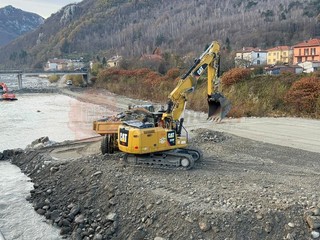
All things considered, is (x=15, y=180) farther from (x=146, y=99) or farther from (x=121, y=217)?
(x=146, y=99)

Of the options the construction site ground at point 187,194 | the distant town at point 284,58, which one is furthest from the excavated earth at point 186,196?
the distant town at point 284,58

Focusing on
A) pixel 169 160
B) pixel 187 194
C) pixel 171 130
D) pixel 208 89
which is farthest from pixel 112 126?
pixel 187 194

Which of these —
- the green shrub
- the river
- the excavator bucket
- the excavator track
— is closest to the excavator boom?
the excavator bucket

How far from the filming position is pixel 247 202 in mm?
10086

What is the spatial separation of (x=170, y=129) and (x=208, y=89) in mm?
2334

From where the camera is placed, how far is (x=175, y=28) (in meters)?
144

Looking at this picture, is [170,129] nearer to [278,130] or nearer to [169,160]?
[169,160]

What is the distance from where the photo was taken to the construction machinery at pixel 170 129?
1264cm

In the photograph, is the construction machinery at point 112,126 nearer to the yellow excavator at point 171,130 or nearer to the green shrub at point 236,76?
the yellow excavator at point 171,130

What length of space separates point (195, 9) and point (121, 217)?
17133 centimetres

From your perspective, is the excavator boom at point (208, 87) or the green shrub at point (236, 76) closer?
the excavator boom at point (208, 87)

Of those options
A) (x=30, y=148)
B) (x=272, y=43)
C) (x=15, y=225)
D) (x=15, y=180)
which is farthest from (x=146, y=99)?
(x=272, y=43)

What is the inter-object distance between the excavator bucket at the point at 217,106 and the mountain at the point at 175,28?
73.1 metres

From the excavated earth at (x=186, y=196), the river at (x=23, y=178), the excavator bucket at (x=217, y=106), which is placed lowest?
the river at (x=23, y=178)
